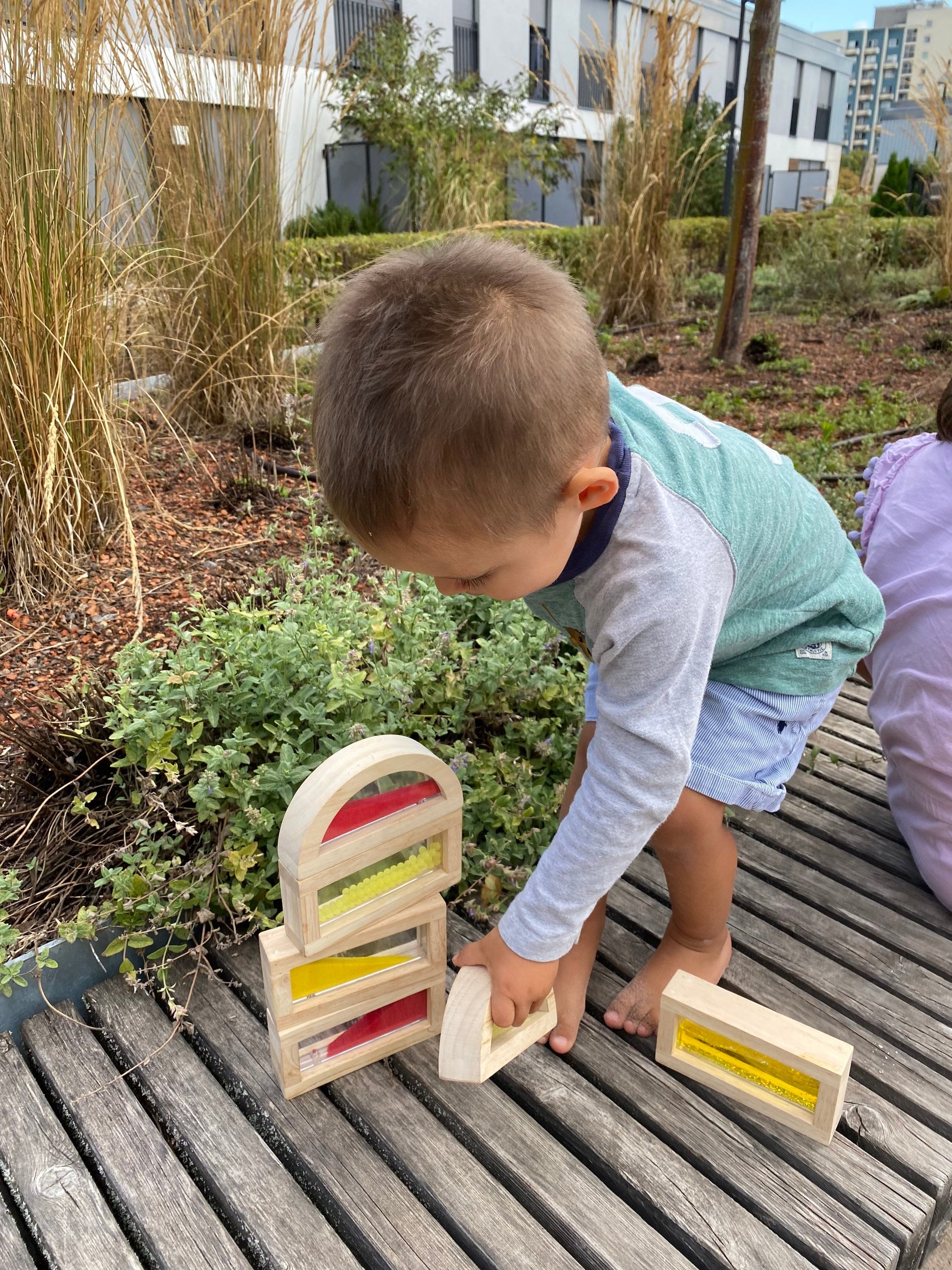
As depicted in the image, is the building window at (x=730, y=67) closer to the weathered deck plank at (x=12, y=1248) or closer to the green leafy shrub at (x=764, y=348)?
the green leafy shrub at (x=764, y=348)

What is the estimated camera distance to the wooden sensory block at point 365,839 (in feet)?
3.70

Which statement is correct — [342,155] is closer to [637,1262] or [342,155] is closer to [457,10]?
[457,10]

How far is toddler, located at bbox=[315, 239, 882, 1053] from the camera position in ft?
3.16

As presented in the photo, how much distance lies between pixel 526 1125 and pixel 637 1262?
219mm

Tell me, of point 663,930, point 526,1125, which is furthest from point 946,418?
point 526,1125

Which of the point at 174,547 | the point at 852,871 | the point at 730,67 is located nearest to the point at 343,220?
the point at 174,547

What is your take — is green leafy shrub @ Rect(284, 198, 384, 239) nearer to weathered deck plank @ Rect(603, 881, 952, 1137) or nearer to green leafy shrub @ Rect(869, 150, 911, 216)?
green leafy shrub @ Rect(869, 150, 911, 216)

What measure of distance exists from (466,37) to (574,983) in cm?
1879

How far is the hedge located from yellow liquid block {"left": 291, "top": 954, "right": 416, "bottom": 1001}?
9.01ft

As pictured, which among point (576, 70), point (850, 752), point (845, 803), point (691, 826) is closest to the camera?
point (691, 826)

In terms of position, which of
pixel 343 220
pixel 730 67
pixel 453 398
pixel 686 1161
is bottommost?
pixel 686 1161

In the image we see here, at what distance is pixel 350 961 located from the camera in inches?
51.0

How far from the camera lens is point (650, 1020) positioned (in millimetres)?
1428

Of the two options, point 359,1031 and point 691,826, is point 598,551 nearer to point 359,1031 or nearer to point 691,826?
point 691,826
